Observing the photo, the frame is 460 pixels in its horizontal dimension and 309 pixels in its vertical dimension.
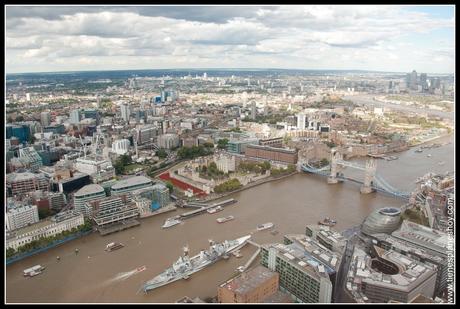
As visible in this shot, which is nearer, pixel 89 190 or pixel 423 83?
pixel 89 190

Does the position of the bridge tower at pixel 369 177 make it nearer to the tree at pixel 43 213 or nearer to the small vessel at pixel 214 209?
the small vessel at pixel 214 209

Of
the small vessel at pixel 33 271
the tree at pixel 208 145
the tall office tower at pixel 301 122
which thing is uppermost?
the tall office tower at pixel 301 122

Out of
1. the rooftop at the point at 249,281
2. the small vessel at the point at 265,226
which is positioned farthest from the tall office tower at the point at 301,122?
the rooftop at the point at 249,281

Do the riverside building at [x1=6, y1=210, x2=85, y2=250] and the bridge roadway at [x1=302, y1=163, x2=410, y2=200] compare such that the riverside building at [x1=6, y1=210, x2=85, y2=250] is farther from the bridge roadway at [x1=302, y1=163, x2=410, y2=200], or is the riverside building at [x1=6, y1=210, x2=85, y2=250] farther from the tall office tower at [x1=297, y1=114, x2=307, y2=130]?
the tall office tower at [x1=297, y1=114, x2=307, y2=130]

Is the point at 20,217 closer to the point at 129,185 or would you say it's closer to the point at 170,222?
the point at 129,185

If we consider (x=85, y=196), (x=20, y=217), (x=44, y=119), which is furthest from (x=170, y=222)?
(x=44, y=119)

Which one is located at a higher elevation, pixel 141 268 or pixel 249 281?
pixel 249 281

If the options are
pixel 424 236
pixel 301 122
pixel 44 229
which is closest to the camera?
pixel 424 236
